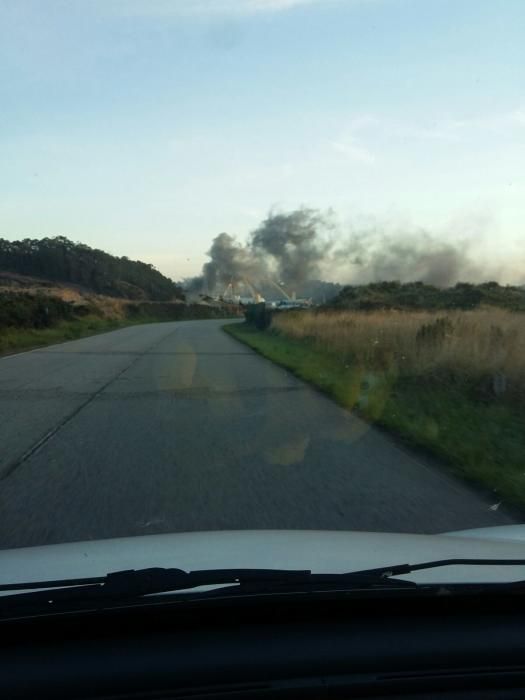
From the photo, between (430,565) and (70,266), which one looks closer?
(430,565)

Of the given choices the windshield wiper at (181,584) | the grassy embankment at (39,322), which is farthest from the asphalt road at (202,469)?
the grassy embankment at (39,322)

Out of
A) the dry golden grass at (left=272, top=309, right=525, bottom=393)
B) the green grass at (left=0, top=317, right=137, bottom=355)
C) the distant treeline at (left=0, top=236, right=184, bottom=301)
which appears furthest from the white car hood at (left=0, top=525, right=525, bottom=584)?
the distant treeline at (left=0, top=236, right=184, bottom=301)

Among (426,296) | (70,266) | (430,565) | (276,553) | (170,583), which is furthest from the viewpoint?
(70,266)

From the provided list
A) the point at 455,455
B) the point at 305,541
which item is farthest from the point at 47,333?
the point at 305,541

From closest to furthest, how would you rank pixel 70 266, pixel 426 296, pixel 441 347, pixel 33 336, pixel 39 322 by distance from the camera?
pixel 441 347 < pixel 33 336 < pixel 39 322 < pixel 426 296 < pixel 70 266

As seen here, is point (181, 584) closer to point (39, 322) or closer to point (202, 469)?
point (202, 469)

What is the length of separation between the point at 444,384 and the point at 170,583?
12234 mm

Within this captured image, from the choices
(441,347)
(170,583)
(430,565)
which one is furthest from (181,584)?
(441,347)

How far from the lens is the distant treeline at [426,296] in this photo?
4809cm

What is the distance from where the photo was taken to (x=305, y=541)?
392 cm

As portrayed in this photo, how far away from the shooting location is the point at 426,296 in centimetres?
5684

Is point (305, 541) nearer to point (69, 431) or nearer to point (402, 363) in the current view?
point (69, 431)

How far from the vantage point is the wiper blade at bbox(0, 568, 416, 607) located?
2.81 metres

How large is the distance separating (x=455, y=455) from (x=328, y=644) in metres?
6.28
